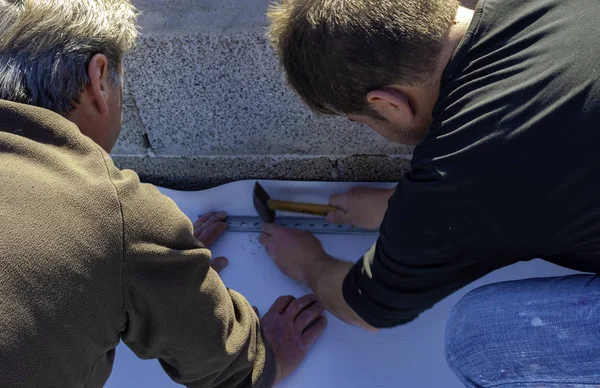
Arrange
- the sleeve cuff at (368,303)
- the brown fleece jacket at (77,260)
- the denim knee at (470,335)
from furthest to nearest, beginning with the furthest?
the sleeve cuff at (368,303) → the denim knee at (470,335) → the brown fleece jacket at (77,260)

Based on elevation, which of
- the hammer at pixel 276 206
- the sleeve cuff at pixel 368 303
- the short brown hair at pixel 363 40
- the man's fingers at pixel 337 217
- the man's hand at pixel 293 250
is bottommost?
the man's hand at pixel 293 250

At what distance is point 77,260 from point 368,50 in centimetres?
70

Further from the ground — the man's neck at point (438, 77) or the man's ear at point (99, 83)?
the man's neck at point (438, 77)

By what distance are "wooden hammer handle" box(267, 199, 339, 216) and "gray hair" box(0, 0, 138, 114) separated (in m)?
0.96

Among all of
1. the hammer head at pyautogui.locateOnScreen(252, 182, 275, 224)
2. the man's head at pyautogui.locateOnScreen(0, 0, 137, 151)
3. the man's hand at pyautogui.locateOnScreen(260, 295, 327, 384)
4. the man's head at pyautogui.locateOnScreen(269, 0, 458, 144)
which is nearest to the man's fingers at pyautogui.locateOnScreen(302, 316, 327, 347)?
the man's hand at pyautogui.locateOnScreen(260, 295, 327, 384)

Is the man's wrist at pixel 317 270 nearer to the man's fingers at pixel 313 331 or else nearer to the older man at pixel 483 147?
the man's fingers at pixel 313 331

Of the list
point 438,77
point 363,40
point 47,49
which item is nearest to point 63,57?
point 47,49

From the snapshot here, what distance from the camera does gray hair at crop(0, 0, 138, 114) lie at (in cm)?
113

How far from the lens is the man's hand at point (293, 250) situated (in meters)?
1.89

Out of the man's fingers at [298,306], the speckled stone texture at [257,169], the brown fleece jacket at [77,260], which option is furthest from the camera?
the speckled stone texture at [257,169]

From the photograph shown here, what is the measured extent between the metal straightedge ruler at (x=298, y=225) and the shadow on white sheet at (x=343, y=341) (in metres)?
0.02

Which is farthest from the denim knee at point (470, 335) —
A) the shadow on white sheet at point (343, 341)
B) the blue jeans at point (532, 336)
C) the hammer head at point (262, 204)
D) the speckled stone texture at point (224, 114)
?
the hammer head at point (262, 204)

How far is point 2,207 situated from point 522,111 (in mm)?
935

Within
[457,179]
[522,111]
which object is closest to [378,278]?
[457,179]
